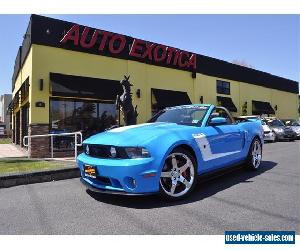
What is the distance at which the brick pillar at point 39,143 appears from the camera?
13125 millimetres

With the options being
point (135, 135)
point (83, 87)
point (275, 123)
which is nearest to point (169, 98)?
point (83, 87)

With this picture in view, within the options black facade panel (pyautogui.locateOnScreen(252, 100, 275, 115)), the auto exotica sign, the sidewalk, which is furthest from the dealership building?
black facade panel (pyautogui.locateOnScreen(252, 100, 275, 115))

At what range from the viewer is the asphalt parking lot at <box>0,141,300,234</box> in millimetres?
4031

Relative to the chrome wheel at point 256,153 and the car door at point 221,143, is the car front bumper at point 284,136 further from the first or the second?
the car door at point 221,143

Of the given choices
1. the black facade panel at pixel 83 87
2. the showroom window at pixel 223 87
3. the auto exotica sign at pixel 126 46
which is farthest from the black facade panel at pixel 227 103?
the black facade panel at pixel 83 87

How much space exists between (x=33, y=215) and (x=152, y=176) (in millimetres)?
1775

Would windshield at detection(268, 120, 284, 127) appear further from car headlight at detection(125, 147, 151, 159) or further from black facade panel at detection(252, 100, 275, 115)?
car headlight at detection(125, 147, 151, 159)

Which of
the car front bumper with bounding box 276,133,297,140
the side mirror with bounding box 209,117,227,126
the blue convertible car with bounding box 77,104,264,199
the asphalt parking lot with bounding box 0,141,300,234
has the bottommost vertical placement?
the asphalt parking lot with bounding box 0,141,300,234

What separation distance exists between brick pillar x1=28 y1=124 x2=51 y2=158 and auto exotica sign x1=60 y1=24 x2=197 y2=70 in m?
3.92

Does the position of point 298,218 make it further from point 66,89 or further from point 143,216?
point 66,89

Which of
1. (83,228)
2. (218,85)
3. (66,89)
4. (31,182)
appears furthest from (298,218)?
(218,85)

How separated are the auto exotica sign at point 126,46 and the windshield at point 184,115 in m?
9.35

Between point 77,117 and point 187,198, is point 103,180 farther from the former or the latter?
point 77,117

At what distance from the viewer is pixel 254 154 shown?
7.65m
